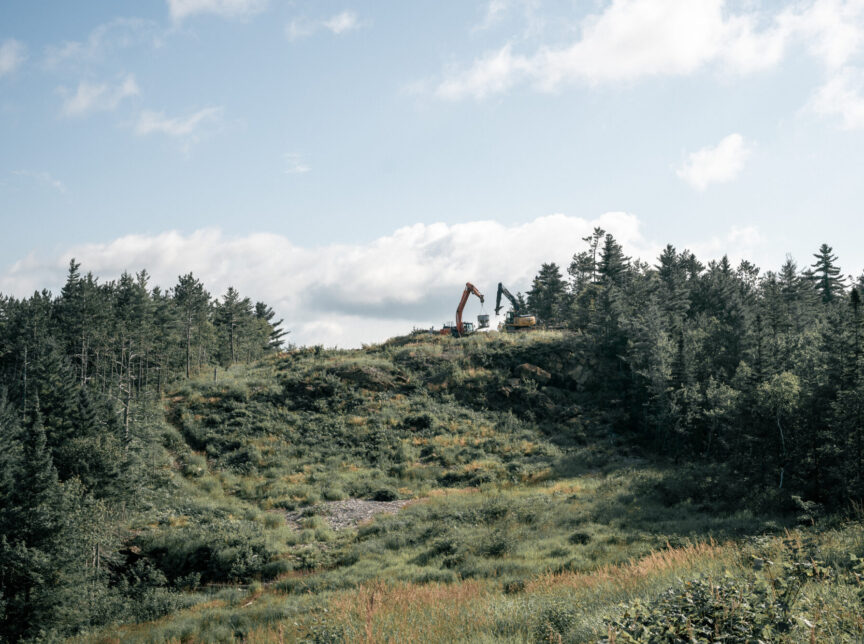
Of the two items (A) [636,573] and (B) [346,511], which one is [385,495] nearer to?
(B) [346,511]

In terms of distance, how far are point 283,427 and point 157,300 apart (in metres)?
37.2

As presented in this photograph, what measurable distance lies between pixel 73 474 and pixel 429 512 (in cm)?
1943

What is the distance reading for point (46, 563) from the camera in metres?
19.6

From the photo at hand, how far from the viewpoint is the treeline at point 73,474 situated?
19594 mm

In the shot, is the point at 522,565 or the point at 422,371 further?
the point at 422,371

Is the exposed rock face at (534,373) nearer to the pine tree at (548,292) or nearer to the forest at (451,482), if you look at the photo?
the forest at (451,482)

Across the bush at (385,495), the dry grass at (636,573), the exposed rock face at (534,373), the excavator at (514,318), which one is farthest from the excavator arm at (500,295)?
the dry grass at (636,573)

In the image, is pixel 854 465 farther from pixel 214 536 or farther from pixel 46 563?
pixel 46 563

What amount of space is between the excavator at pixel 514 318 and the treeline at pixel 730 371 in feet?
18.9

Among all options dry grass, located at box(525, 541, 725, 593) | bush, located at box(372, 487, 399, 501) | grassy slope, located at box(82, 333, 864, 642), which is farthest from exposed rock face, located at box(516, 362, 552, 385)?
dry grass, located at box(525, 541, 725, 593)

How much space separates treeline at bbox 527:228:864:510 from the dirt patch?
55.2 feet

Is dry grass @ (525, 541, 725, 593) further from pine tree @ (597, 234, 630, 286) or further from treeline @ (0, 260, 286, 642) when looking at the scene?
pine tree @ (597, 234, 630, 286)

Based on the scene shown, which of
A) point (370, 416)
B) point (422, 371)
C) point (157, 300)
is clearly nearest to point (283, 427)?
point (370, 416)

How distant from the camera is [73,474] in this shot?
2691cm
